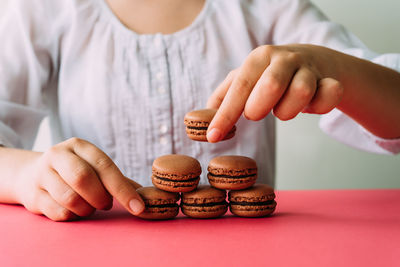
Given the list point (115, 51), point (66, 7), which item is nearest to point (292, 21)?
point (115, 51)

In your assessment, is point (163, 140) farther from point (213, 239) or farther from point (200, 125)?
point (213, 239)

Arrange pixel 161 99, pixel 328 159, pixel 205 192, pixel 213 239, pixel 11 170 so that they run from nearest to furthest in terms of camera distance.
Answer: pixel 213 239, pixel 205 192, pixel 11 170, pixel 161 99, pixel 328 159

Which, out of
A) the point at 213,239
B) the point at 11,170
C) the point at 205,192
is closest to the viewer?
the point at 213,239

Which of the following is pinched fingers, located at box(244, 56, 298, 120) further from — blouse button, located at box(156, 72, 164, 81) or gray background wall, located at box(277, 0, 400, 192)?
gray background wall, located at box(277, 0, 400, 192)

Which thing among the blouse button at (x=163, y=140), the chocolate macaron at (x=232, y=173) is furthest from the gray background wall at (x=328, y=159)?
the chocolate macaron at (x=232, y=173)

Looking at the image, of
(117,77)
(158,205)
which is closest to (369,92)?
(158,205)

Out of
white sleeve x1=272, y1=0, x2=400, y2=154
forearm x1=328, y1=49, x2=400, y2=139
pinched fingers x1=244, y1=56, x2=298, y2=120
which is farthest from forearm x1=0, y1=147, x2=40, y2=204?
white sleeve x1=272, y1=0, x2=400, y2=154

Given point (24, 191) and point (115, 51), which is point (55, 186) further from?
point (115, 51)
